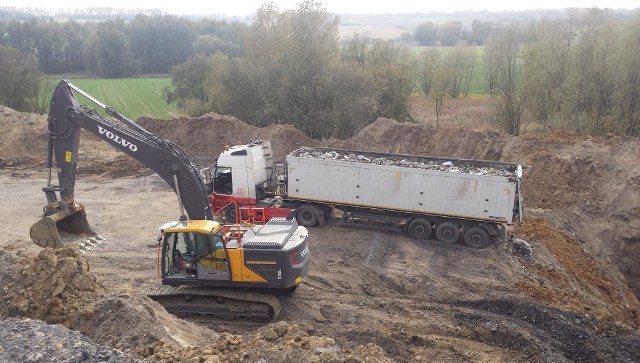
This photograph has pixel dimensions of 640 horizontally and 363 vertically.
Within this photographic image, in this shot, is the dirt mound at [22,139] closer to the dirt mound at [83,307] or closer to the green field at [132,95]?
the green field at [132,95]

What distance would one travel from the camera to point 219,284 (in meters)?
12.6

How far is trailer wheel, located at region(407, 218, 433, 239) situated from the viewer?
704 inches

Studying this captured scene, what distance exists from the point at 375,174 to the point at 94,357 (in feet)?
37.1

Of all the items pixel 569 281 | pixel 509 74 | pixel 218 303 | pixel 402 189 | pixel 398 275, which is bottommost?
pixel 569 281

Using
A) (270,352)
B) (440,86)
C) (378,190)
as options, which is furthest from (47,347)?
(440,86)

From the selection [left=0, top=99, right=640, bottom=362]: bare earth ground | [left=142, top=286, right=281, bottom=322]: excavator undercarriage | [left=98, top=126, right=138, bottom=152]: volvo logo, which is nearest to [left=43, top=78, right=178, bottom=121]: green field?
[left=0, top=99, right=640, bottom=362]: bare earth ground

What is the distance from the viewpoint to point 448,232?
1770cm

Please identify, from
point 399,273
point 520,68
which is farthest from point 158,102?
point 399,273

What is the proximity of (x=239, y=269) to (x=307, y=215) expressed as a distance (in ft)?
22.9

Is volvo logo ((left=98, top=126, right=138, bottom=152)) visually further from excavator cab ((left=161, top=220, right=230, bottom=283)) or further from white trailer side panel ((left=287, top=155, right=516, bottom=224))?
white trailer side panel ((left=287, top=155, right=516, bottom=224))

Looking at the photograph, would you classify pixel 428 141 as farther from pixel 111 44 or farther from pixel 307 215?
pixel 111 44

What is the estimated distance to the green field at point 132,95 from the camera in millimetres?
54103

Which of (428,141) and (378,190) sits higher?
(378,190)

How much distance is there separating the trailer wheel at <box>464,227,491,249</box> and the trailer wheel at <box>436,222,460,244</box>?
311mm
